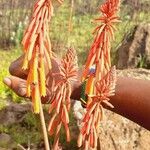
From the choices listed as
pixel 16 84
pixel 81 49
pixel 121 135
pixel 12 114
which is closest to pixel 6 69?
pixel 12 114

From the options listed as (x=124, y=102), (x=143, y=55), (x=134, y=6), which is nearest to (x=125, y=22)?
(x=134, y=6)

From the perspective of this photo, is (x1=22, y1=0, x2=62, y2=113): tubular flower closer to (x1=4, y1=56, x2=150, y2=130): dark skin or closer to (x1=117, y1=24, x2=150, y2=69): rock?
(x1=4, y1=56, x2=150, y2=130): dark skin

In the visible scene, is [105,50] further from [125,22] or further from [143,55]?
[125,22]

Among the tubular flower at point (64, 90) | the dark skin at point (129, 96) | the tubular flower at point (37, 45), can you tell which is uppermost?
the tubular flower at point (37, 45)

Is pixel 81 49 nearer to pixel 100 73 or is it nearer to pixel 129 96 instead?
pixel 129 96

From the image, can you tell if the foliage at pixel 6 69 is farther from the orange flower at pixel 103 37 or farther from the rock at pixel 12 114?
the orange flower at pixel 103 37

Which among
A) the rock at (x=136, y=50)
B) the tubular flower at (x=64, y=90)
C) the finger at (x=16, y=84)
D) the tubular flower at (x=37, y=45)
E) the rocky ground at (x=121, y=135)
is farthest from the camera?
the rock at (x=136, y=50)

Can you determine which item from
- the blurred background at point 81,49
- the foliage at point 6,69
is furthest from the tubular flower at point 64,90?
the foliage at point 6,69
